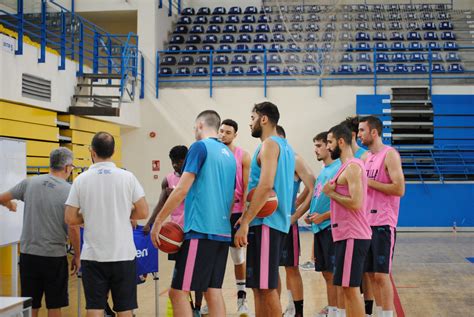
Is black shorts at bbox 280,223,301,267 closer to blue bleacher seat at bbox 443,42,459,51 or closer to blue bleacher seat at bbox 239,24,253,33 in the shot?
blue bleacher seat at bbox 443,42,459,51

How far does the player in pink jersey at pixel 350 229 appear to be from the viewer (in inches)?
170

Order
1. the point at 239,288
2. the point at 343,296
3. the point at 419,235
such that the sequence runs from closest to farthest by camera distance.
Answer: the point at 343,296 < the point at 239,288 < the point at 419,235

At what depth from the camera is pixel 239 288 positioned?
5.80m

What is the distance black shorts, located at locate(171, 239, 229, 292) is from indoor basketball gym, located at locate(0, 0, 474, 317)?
0.01m

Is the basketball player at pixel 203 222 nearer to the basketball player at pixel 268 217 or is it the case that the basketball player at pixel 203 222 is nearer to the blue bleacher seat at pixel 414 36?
the basketball player at pixel 268 217

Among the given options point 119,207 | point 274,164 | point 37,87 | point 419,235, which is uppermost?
point 37,87

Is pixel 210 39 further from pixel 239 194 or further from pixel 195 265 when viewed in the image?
pixel 195 265

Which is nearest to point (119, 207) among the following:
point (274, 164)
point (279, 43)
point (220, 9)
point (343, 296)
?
point (274, 164)

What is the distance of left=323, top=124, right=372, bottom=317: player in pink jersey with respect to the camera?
4328 mm

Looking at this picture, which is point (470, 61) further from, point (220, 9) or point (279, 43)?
point (220, 9)

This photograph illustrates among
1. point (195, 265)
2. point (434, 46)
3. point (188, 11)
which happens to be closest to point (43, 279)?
point (195, 265)

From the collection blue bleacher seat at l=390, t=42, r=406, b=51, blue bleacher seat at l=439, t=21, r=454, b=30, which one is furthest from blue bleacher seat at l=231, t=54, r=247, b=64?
blue bleacher seat at l=439, t=21, r=454, b=30

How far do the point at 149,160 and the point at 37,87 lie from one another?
18.3 ft

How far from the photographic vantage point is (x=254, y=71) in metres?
15.3
